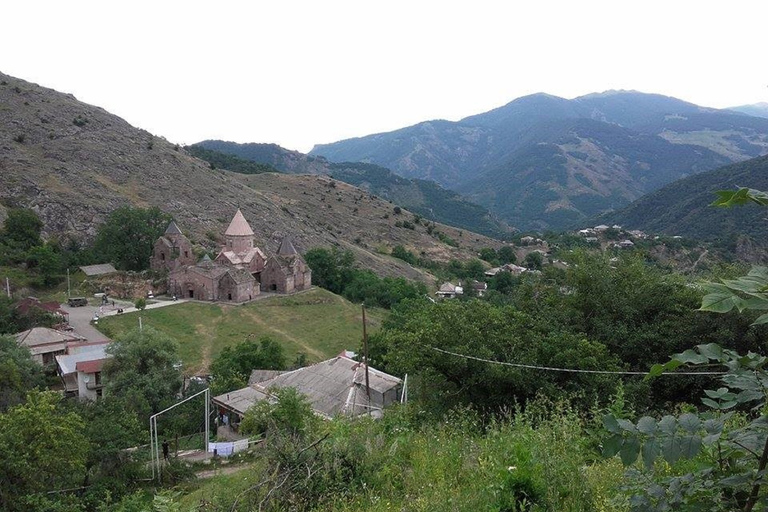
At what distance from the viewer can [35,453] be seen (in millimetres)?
13008

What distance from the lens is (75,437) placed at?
13773 mm

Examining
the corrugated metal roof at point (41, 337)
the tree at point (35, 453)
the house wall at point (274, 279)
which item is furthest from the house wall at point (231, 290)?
the tree at point (35, 453)

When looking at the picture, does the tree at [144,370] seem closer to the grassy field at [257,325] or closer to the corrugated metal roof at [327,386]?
the corrugated metal roof at [327,386]

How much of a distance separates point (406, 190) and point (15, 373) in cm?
15846

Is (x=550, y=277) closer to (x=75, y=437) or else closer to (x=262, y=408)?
(x=262, y=408)

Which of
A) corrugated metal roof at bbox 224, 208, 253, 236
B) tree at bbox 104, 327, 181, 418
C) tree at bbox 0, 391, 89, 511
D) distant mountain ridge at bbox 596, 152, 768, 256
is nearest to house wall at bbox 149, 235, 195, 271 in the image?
corrugated metal roof at bbox 224, 208, 253, 236

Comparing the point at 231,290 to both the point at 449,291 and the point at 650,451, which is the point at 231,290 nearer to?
the point at 449,291

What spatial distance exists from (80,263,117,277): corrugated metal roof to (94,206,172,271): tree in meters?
1.45

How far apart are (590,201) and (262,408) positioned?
19178 cm

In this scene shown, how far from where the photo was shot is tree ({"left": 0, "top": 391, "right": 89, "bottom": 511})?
12.6 meters

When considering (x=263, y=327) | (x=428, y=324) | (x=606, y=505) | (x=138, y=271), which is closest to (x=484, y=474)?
(x=606, y=505)

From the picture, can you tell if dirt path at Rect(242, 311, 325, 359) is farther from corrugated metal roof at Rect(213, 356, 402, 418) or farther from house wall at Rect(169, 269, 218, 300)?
corrugated metal roof at Rect(213, 356, 402, 418)

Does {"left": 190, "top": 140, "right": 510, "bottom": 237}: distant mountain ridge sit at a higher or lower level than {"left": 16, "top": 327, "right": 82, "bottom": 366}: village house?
higher

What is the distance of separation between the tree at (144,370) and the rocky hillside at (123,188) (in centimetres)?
3069
